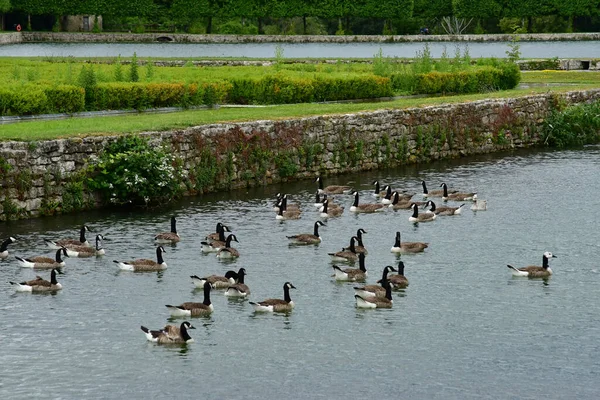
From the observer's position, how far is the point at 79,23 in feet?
347

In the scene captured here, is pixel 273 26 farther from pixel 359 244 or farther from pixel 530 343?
pixel 530 343

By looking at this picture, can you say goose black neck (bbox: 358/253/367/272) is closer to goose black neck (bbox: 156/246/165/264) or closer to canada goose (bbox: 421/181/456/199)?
goose black neck (bbox: 156/246/165/264)

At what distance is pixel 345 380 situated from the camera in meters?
18.7

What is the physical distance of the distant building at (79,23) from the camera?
105494mm

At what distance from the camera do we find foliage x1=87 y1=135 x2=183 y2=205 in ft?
106

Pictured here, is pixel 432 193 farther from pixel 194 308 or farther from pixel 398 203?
pixel 194 308

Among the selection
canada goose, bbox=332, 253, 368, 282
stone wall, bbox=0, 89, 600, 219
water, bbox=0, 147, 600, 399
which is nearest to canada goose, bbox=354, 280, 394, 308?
water, bbox=0, 147, 600, 399

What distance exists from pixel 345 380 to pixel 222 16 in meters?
89.4

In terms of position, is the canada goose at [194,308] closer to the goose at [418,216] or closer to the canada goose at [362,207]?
the goose at [418,216]

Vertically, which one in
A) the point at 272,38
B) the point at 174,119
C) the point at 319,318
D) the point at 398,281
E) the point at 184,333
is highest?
the point at 272,38

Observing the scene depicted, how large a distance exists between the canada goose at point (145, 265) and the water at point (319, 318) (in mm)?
265

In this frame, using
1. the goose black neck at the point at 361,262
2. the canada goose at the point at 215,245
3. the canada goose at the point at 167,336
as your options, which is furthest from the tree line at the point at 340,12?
the canada goose at the point at 167,336

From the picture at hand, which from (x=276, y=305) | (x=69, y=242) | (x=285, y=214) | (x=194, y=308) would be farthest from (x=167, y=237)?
(x=276, y=305)

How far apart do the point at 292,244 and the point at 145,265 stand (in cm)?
419
